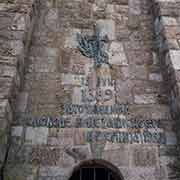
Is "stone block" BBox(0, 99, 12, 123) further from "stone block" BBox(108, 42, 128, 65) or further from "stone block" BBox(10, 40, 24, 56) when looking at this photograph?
"stone block" BBox(108, 42, 128, 65)

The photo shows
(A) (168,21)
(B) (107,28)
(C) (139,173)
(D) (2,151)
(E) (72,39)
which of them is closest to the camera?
(D) (2,151)

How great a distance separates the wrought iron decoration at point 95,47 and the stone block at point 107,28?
0.09 metres

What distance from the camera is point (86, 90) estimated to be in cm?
481

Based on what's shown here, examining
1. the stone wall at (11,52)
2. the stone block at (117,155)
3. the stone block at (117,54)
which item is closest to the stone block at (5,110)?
the stone wall at (11,52)

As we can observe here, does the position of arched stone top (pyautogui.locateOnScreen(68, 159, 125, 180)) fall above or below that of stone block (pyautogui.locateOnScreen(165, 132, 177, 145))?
below

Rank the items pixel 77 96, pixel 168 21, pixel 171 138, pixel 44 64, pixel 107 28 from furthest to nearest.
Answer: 1. pixel 107 28
2. pixel 168 21
3. pixel 44 64
4. pixel 77 96
5. pixel 171 138

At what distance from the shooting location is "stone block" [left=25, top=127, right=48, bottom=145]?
4238 mm

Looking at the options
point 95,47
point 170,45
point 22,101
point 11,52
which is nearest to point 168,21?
point 170,45

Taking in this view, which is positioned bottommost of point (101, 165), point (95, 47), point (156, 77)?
point (101, 165)

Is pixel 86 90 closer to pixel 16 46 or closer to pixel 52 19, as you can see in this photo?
pixel 16 46

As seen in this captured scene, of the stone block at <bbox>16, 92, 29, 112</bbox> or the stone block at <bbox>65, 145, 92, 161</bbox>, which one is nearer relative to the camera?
the stone block at <bbox>65, 145, 92, 161</bbox>

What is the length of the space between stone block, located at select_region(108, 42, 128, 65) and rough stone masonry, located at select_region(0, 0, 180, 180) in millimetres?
20

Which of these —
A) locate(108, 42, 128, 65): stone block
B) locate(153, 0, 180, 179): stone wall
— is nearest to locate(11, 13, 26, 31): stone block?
locate(108, 42, 128, 65): stone block

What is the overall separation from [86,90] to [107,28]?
155 cm
